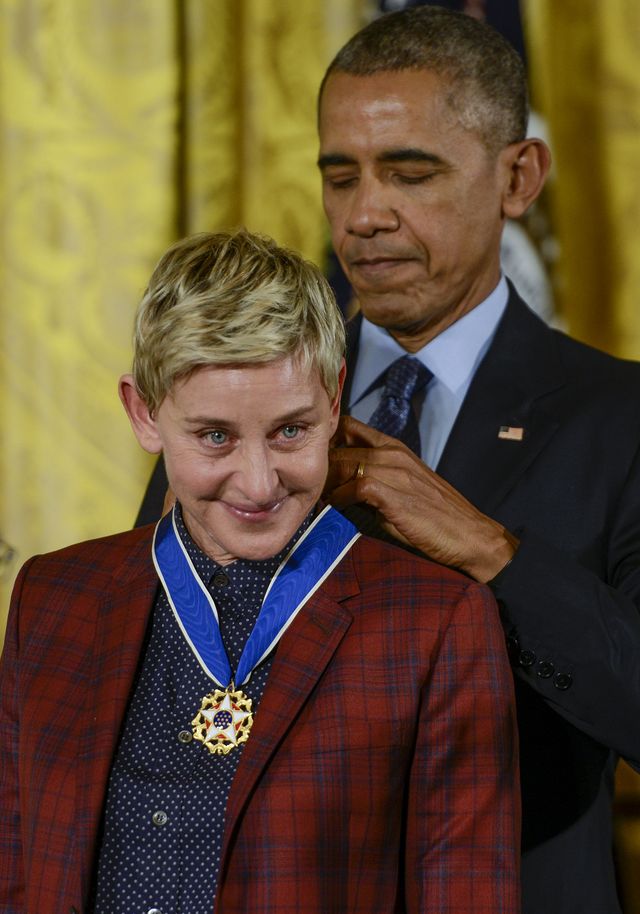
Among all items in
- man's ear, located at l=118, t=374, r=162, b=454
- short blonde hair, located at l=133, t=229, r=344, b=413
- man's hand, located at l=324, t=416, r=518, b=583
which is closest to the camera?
short blonde hair, located at l=133, t=229, r=344, b=413

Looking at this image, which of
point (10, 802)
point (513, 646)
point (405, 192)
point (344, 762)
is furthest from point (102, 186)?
point (344, 762)

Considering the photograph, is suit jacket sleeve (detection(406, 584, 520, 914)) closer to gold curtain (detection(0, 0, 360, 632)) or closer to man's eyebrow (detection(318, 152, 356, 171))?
man's eyebrow (detection(318, 152, 356, 171))

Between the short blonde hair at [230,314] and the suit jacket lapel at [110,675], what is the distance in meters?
0.19

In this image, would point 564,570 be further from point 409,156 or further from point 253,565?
point 409,156

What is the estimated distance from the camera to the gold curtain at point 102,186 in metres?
2.60

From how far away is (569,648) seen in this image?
5.37 ft

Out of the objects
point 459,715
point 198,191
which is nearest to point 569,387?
point 459,715

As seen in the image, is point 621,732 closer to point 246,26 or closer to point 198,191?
point 198,191

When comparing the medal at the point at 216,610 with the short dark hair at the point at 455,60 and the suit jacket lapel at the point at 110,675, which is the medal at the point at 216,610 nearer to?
the suit jacket lapel at the point at 110,675

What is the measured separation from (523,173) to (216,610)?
0.90m

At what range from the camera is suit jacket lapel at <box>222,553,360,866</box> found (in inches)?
50.6

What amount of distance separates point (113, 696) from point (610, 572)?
2.33 feet

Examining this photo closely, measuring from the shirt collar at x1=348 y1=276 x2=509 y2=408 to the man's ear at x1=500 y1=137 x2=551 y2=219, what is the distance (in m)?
0.11

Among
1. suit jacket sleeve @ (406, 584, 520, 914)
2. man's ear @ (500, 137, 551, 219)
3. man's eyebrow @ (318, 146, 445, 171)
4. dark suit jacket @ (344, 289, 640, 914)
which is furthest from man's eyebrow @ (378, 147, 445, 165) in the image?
suit jacket sleeve @ (406, 584, 520, 914)
